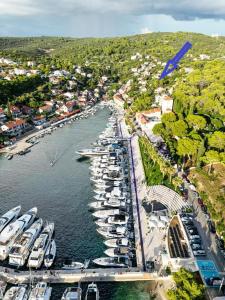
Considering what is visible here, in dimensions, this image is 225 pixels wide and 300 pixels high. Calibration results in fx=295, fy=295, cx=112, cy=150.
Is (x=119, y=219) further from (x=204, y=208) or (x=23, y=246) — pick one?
(x=23, y=246)

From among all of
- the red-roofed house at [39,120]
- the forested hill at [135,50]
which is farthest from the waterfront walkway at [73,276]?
the forested hill at [135,50]

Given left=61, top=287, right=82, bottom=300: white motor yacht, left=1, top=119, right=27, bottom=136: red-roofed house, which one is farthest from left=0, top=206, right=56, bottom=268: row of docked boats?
left=1, top=119, right=27, bottom=136: red-roofed house

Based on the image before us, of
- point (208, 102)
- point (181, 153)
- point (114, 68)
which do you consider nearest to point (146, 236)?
point (181, 153)

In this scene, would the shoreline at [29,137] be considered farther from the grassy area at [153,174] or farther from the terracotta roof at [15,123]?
the grassy area at [153,174]

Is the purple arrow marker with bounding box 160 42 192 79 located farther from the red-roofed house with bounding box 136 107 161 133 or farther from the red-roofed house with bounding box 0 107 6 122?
the red-roofed house with bounding box 0 107 6 122

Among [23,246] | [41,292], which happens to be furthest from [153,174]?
[41,292]

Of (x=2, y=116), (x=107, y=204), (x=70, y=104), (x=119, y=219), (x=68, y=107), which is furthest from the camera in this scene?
(x=70, y=104)
